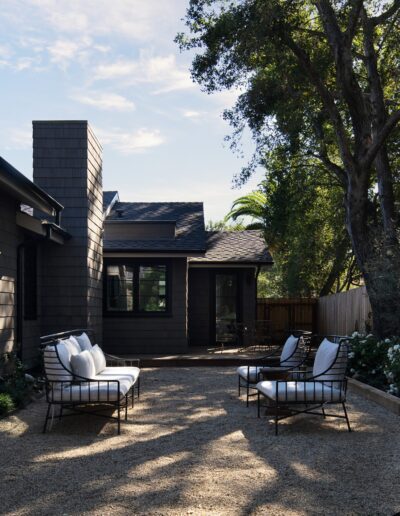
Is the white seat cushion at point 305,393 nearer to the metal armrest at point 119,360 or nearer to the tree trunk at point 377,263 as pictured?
the metal armrest at point 119,360

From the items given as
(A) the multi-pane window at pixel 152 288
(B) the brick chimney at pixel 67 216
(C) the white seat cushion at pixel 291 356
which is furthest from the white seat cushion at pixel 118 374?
(A) the multi-pane window at pixel 152 288

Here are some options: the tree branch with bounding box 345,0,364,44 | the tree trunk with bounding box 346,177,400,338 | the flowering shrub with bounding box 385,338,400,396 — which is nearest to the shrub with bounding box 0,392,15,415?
the flowering shrub with bounding box 385,338,400,396

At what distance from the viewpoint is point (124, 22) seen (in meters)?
12.3

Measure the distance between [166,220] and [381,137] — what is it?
6.54 meters

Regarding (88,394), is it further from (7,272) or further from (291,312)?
(291,312)

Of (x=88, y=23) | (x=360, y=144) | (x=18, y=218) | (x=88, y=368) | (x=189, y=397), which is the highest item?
(x=88, y=23)

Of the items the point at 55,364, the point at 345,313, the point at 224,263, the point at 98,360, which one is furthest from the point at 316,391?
the point at 224,263

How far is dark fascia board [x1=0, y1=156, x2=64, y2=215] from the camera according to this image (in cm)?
823

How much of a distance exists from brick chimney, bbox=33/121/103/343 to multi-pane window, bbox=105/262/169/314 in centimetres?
332

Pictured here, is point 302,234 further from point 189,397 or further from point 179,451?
point 179,451

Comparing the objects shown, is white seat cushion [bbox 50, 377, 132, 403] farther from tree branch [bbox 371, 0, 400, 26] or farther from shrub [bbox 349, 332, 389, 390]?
tree branch [bbox 371, 0, 400, 26]

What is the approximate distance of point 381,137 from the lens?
44.4 feet

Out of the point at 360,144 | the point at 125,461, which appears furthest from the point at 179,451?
the point at 360,144

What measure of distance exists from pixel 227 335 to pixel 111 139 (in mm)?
6855
